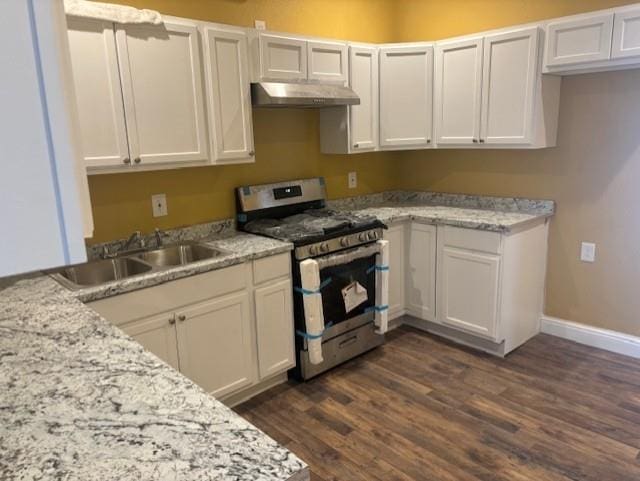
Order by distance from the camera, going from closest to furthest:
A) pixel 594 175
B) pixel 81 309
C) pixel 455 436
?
pixel 81 309 → pixel 455 436 → pixel 594 175

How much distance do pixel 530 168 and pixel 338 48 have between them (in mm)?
1650

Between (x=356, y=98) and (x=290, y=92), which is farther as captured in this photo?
(x=356, y=98)

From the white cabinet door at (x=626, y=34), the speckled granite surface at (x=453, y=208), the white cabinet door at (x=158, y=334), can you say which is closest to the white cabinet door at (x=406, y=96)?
the speckled granite surface at (x=453, y=208)

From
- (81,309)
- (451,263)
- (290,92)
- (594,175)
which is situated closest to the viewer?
(81,309)

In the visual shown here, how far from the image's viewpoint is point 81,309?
5.65ft

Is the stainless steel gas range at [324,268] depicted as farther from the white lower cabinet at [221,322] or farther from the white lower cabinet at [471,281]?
the white lower cabinet at [471,281]

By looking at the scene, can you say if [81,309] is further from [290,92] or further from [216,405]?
[290,92]

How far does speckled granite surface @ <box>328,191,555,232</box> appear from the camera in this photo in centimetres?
324

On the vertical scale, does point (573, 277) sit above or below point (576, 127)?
below

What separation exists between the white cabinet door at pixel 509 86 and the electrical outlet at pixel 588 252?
86 centimetres

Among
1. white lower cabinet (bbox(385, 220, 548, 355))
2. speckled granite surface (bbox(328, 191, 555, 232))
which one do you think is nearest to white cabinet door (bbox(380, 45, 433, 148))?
speckled granite surface (bbox(328, 191, 555, 232))

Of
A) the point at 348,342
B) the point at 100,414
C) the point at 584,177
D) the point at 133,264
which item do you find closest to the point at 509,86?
the point at 584,177

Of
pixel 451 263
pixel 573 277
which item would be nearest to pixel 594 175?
pixel 573 277

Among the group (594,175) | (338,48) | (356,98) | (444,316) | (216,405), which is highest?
(338,48)
